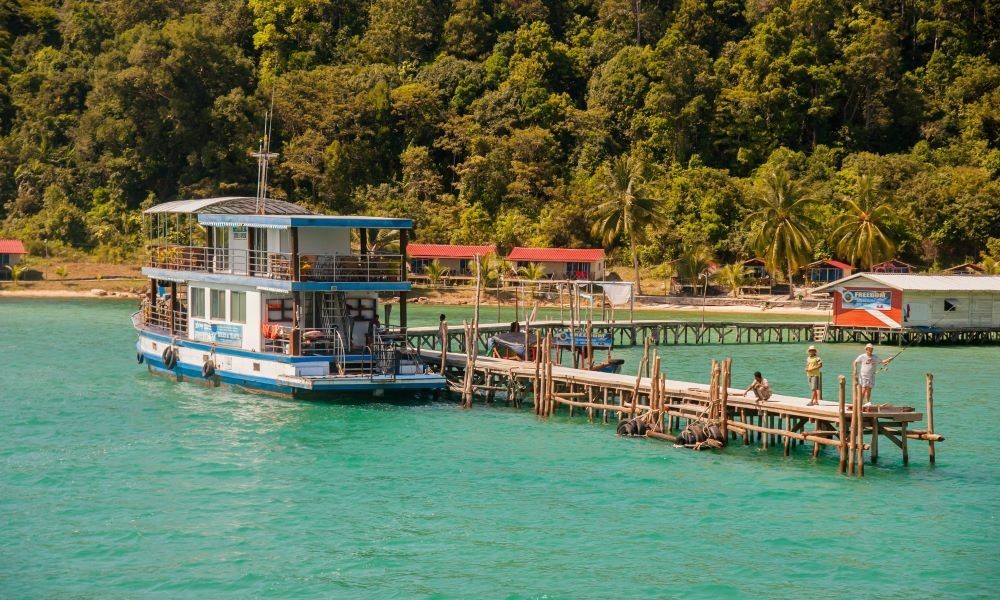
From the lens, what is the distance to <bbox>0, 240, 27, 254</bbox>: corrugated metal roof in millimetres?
97125

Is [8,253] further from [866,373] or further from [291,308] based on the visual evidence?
[866,373]

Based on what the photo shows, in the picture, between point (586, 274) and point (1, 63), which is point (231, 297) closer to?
point (586, 274)

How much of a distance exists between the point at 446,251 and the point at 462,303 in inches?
220

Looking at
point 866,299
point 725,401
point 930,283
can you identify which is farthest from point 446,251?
point 725,401

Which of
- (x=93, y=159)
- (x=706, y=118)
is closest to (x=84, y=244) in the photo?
(x=93, y=159)

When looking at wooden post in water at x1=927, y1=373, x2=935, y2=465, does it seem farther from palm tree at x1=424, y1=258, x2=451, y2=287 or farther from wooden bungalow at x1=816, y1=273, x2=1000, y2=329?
palm tree at x1=424, y1=258, x2=451, y2=287

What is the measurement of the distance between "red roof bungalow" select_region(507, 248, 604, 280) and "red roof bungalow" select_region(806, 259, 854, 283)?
1552 centimetres

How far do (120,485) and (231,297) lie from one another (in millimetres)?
14019

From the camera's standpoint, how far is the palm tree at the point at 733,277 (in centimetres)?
8862

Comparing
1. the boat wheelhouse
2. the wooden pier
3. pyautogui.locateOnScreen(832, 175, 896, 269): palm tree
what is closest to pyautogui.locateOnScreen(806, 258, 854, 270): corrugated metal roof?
pyautogui.locateOnScreen(832, 175, 896, 269): palm tree

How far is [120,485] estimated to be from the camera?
31688mm

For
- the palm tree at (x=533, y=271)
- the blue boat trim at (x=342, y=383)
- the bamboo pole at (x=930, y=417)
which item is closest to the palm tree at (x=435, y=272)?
the palm tree at (x=533, y=271)

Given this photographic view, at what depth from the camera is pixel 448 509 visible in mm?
29547

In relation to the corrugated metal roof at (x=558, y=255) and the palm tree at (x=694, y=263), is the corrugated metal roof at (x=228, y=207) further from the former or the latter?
the palm tree at (x=694, y=263)
